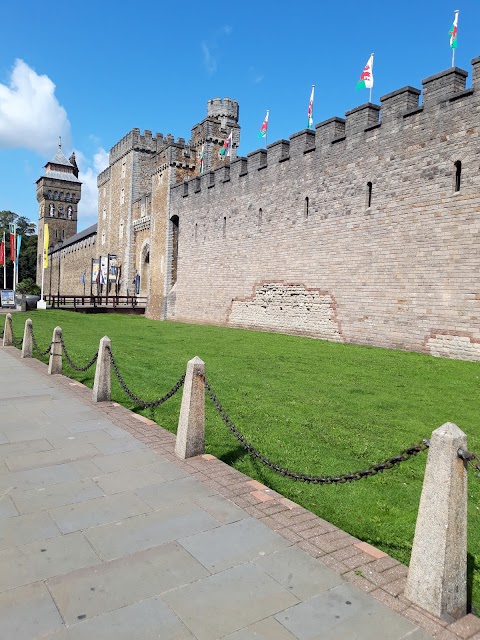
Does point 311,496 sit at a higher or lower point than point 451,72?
lower

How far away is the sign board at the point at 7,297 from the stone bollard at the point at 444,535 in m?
33.2

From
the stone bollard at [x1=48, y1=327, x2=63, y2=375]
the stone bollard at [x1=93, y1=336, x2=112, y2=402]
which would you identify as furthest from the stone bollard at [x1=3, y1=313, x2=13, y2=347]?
the stone bollard at [x1=93, y1=336, x2=112, y2=402]

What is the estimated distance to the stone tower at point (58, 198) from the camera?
283 feet

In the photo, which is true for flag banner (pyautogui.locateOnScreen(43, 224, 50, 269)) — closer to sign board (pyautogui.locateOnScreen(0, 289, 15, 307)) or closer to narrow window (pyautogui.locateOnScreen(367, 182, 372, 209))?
sign board (pyautogui.locateOnScreen(0, 289, 15, 307))

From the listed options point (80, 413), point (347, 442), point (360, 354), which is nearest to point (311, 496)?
point (347, 442)

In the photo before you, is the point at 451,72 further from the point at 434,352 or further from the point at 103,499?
the point at 103,499

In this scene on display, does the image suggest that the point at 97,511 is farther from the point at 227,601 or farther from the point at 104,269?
the point at 104,269

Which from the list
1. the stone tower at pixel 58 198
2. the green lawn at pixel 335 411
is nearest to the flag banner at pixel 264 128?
the green lawn at pixel 335 411

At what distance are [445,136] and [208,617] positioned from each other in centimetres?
1378

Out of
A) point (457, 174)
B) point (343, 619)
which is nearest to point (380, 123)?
point (457, 174)

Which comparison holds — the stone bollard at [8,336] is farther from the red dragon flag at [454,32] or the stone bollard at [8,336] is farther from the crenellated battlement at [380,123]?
the red dragon flag at [454,32]

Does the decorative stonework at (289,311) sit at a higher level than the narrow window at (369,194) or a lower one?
lower

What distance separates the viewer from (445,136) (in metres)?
13.4

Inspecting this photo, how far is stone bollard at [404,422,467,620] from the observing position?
9.18 feet
